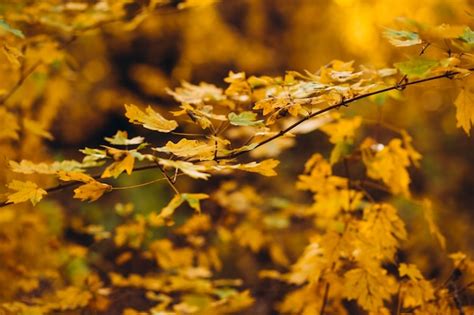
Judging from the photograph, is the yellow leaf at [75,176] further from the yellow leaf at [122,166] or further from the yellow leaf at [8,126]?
the yellow leaf at [8,126]

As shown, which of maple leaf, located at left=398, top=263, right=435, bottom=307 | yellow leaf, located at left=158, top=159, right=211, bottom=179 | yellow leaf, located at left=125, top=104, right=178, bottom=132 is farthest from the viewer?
maple leaf, located at left=398, top=263, right=435, bottom=307

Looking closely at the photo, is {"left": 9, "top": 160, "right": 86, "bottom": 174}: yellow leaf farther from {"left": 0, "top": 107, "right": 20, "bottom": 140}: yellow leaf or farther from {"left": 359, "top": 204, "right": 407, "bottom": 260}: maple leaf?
{"left": 359, "top": 204, "right": 407, "bottom": 260}: maple leaf

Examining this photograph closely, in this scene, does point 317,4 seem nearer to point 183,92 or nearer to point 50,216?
point 50,216

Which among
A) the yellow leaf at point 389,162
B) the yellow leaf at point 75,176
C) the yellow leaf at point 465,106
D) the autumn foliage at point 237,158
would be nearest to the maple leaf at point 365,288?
the autumn foliage at point 237,158

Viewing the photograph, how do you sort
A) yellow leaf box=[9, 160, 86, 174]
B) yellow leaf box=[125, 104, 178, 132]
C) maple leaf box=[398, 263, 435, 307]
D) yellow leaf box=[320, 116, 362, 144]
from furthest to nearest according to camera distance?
yellow leaf box=[320, 116, 362, 144] < maple leaf box=[398, 263, 435, 307] < yellow leaf box=[9, 160, 86, 174] < yellow leaf box=[125, 104, 178, 132]

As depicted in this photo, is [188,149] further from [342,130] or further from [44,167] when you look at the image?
[342,130]

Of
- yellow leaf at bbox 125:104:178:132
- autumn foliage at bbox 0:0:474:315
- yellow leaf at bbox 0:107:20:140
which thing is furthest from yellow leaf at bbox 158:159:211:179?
yellow leaf at bbox 0:107:20:140

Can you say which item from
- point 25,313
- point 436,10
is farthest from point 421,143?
point 25,313
